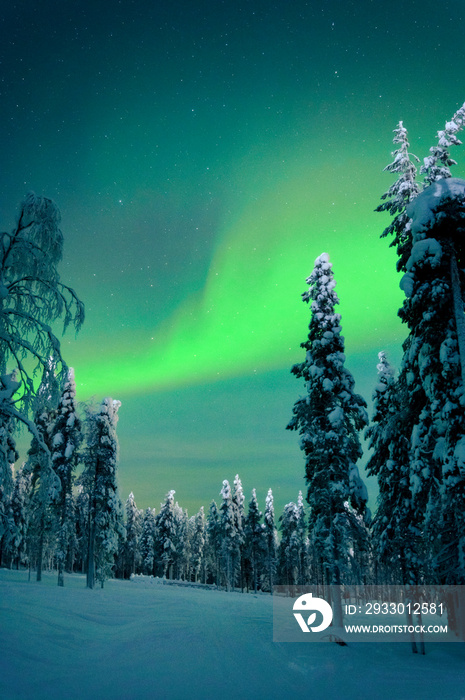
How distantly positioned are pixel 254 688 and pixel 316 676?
2223 millimetres

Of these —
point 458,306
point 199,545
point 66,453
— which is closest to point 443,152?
point 458,306

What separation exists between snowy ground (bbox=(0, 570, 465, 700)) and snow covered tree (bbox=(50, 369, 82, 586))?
46.1ft

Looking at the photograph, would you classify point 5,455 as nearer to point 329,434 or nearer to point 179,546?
point 329,434

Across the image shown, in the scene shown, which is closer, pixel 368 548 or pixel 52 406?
pixel 52 406

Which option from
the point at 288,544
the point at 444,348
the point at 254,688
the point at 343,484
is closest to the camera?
the point at 254,688

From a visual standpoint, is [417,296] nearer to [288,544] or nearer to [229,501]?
[229,501]

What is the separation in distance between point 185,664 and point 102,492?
23.9m

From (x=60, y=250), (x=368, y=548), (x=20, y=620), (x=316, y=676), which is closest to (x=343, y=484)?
(x=368, y=548)

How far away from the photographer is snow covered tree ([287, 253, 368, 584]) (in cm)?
1653

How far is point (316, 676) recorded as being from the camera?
9109 millimetres

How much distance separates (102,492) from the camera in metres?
31.1

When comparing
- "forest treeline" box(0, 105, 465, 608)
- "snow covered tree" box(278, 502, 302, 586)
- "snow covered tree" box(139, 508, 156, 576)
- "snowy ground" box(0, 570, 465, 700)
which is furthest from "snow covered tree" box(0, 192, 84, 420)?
"snow covered tree" box(139, 508, 156, 576)

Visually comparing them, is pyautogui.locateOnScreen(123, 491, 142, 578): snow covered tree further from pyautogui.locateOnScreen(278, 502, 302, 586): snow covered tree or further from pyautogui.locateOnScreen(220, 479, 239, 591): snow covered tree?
pyautogui.locateOnScreen(278, 502, 302, 586): snow covered tree

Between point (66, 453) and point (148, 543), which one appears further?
point (148, 543)
